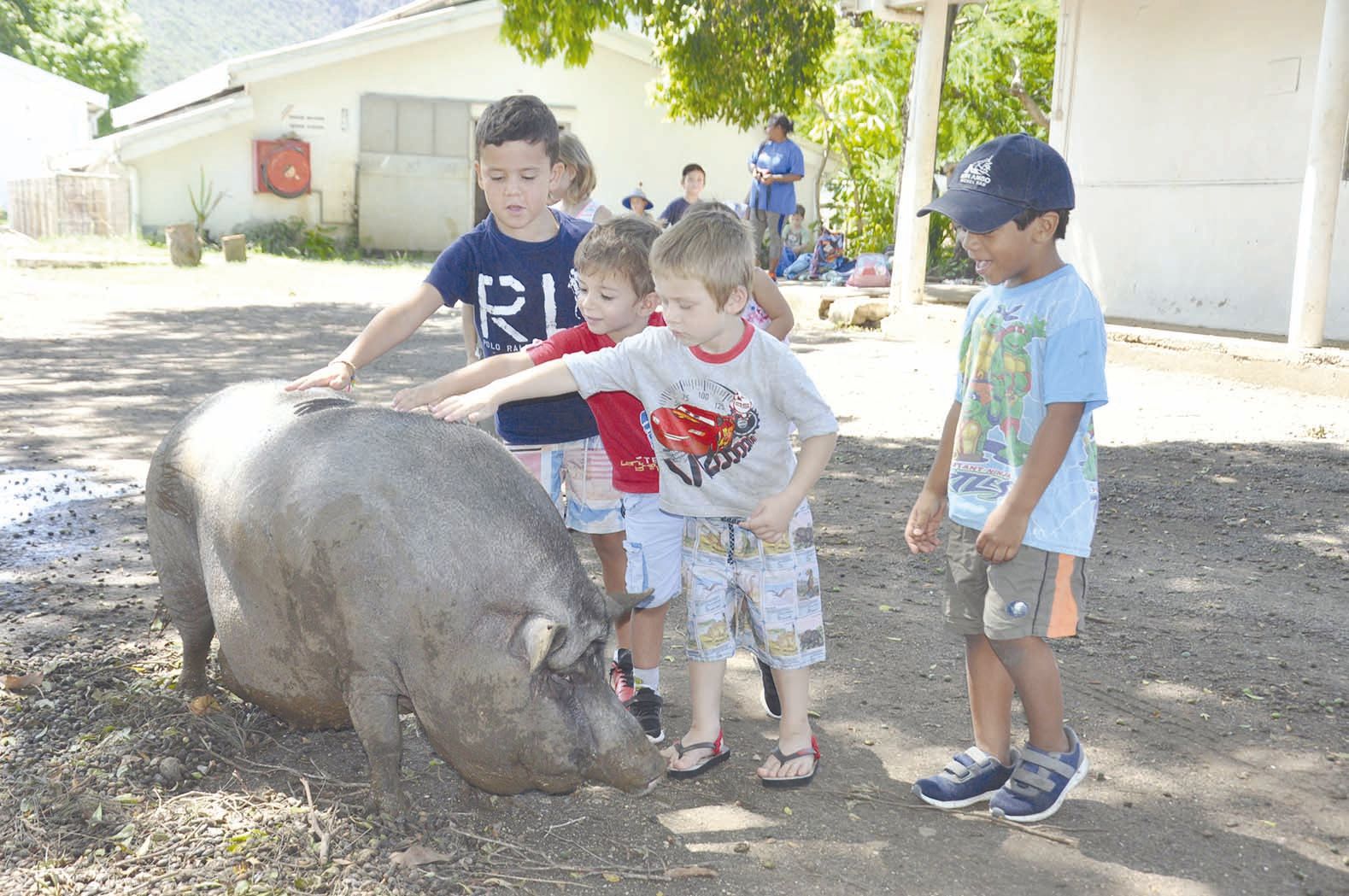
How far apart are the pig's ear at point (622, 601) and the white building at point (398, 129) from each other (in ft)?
69.7

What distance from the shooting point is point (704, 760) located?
11.7 feet

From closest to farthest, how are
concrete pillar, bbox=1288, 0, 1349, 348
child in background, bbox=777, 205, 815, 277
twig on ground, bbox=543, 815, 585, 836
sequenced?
twig on ground, bbox=543, 815, 585, 836 < concrete pillar, bbox=1288, 0, 1349, 348 < child in background, bbox=777, 205, 815, 277

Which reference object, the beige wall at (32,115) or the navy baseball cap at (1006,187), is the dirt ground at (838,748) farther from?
the beige wall at (32,115)

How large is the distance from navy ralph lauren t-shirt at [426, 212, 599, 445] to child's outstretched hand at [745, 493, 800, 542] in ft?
3.20

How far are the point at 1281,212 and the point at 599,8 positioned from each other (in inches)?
251

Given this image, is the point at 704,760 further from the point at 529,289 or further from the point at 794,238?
the point at 794,238

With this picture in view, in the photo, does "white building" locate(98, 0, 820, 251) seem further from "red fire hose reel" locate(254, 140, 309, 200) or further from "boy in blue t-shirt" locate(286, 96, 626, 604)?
"boy in blue t-shirt" locate(286, 96, 626, 604)

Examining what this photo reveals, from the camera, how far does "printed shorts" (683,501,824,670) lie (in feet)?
11.4

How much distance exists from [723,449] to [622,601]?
52 cm

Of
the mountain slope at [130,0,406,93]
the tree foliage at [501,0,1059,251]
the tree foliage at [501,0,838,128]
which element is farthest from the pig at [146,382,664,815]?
the mountain slope at [130,0,406,93]

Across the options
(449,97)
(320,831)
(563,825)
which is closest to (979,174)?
(563,825)

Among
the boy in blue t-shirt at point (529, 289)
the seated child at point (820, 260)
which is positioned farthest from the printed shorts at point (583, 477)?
the seated child at point (820, 260)

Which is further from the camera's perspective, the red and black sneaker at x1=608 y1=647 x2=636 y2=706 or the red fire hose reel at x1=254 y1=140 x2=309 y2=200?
the red fire hose reel at x1=254 y1=140 x2=309 y2=200

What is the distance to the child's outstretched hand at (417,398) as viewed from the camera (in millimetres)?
3387
